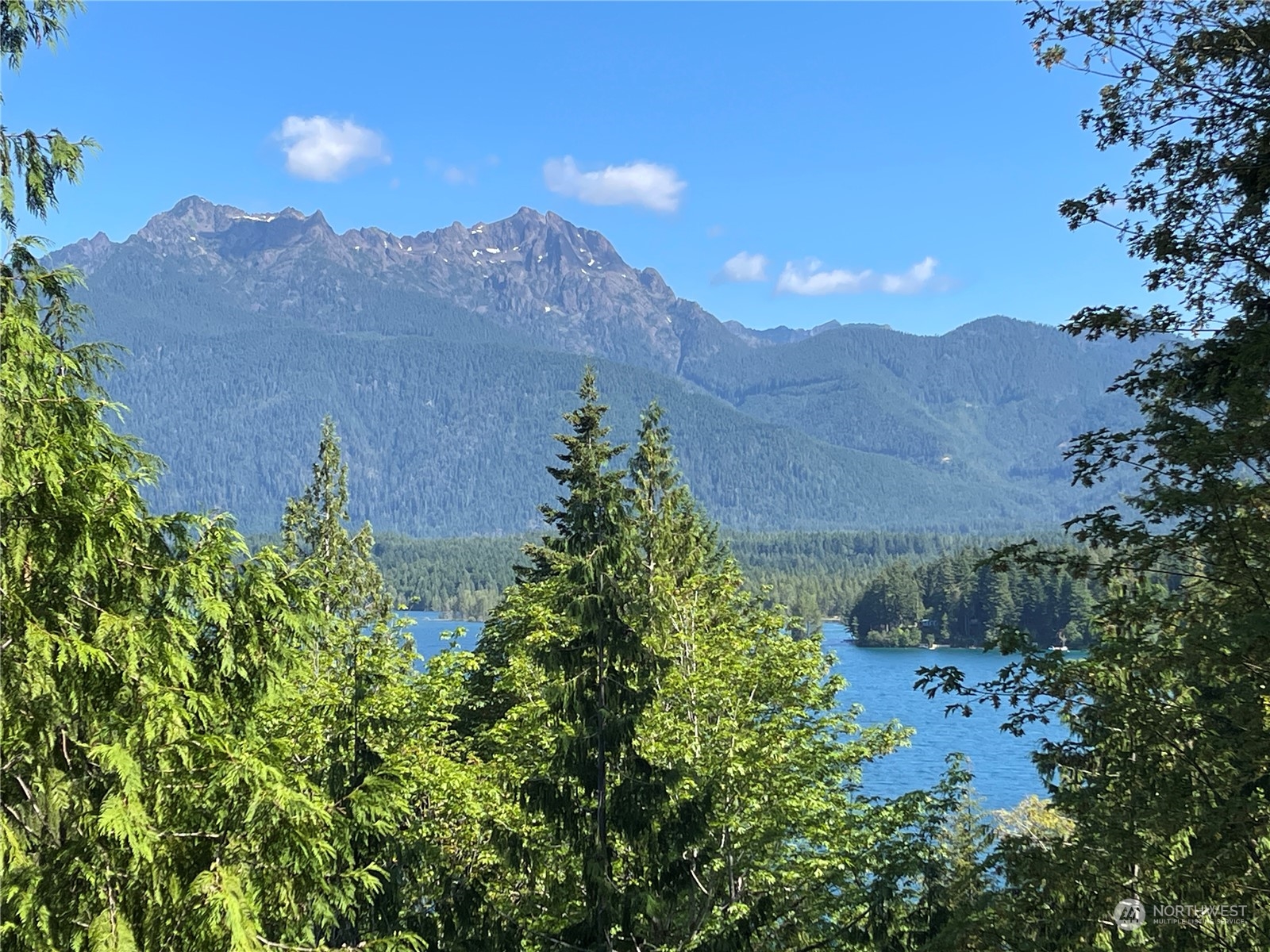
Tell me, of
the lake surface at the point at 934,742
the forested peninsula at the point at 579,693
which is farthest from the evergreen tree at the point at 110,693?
the lake surface at the point at 934,742

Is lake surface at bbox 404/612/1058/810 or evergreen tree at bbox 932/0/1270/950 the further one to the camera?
lake surface at bbox 404/612/1058/810

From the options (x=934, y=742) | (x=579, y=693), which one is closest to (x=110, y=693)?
(x=579, y=693)

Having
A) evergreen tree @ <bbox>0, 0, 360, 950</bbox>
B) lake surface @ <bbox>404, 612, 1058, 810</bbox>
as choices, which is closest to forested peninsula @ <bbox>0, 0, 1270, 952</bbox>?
evergreen tree @ <bbox>0, 0, 360, 950</bbox>

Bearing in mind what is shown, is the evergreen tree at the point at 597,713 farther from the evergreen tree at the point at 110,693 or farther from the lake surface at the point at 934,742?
the lake surface at the point at 934,742

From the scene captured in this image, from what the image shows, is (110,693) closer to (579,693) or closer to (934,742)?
(579,693)

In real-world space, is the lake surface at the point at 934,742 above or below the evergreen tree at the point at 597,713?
below

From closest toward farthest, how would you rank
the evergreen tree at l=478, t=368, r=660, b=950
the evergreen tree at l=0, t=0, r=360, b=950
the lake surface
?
the evergreen tree at l=0, t=0, r=360, b=950, the evergreen tree at l=478, t=368, r=660, b=950, the lake surface

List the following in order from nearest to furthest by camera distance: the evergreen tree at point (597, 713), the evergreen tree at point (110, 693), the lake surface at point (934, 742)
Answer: the evergreen tree at point (110, 693), the evergreen tree at point (597, 713), the lake surface at point (934, 742)

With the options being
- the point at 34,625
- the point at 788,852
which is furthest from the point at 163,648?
the point at 788,852

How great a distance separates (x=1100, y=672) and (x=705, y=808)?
5.17 meters

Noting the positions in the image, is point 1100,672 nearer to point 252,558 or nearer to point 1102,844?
point 1102,844

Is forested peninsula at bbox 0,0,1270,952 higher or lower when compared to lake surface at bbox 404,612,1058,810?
higher

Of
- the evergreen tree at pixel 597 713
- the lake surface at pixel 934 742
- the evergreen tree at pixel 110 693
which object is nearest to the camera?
the evergreen tree at pixel 110 693

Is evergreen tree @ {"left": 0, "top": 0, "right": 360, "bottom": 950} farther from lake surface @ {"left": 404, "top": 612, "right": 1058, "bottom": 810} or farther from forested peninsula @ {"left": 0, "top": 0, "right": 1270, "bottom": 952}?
lake surface @ {"left": 404, "top": 612, "right": 1058, "bottom": 810}
